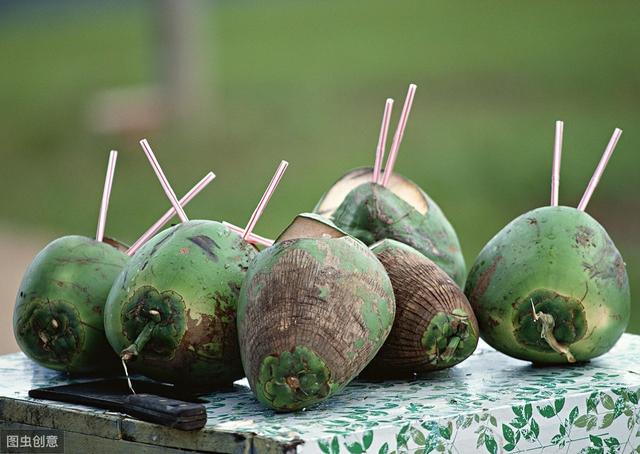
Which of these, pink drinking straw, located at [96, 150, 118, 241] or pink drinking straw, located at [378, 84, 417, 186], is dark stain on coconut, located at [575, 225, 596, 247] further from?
pink drinking straw, located at [96, 150, 118, 241]

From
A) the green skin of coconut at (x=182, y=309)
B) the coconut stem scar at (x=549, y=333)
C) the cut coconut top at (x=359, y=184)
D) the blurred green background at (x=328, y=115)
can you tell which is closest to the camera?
the green skin of coconut at (x=182, y=309)

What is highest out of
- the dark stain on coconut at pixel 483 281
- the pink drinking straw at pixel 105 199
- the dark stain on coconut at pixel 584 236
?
the pink drinking straw at pixel 105 199

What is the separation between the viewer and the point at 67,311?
1885 mm

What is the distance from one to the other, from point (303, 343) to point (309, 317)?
0.04m

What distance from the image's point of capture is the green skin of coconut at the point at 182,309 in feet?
5.64

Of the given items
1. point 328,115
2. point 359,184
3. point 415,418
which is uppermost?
point 328,115

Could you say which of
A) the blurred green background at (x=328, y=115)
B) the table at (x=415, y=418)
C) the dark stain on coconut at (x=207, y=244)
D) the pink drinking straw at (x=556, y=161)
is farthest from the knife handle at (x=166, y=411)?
the blurred green background at (x=328, y=115)

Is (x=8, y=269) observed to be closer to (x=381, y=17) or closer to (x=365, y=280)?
(x=365, y=280)

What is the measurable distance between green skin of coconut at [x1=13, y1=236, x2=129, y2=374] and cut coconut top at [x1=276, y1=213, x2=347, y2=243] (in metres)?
0.36

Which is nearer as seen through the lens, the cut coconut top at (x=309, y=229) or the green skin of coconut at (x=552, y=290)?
the cut coconut top at (x=309, y=229)

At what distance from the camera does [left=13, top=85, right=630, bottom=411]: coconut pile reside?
5.31ft

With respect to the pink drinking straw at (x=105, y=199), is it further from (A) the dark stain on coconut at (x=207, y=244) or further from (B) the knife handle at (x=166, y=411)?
(B) the knife handle at (x=166, y=411)

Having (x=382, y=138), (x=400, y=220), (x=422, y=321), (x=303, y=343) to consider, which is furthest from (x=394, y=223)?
(x=303, y=343)

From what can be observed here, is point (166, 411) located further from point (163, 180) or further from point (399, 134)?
point (399, 134)
